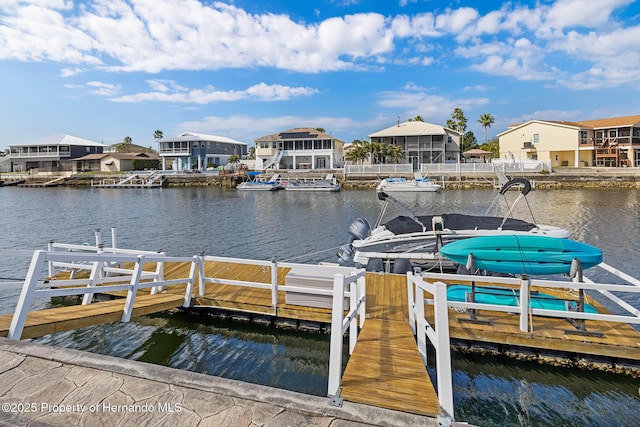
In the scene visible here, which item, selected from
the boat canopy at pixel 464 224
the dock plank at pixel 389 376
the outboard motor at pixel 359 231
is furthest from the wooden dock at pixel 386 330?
the outboard motor at pixel 359 231

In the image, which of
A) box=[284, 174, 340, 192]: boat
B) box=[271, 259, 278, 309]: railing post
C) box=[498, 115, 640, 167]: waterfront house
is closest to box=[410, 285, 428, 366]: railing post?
box=[271, 259, 278, 309]: railing post

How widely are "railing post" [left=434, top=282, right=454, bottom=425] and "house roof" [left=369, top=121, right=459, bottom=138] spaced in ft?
192

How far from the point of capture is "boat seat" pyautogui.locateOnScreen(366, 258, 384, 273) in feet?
37.6

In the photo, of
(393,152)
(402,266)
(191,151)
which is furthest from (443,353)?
(191,151)

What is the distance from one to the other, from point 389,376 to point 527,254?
4063mm

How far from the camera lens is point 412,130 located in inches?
2382

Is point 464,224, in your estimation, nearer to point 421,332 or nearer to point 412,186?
point 421,332

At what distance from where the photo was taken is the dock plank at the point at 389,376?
3562 mm

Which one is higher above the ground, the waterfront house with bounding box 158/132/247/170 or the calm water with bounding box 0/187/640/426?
the waterfront house with bounding box 158/132/247/170

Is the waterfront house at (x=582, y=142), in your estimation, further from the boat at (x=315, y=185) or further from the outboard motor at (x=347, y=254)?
the outboard motor at (x=347, y=254)

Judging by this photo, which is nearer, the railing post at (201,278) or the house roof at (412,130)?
the railing post at (201,278)

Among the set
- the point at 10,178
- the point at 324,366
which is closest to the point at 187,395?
the point at 324,366

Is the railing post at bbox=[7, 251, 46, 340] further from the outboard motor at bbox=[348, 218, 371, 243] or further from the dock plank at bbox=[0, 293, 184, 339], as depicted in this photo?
the outboard motor at bbox=[348, 218, 371, 243]

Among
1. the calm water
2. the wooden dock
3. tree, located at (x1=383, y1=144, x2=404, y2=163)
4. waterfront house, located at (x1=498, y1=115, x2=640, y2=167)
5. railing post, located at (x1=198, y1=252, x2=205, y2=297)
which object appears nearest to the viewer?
the wooden dock
